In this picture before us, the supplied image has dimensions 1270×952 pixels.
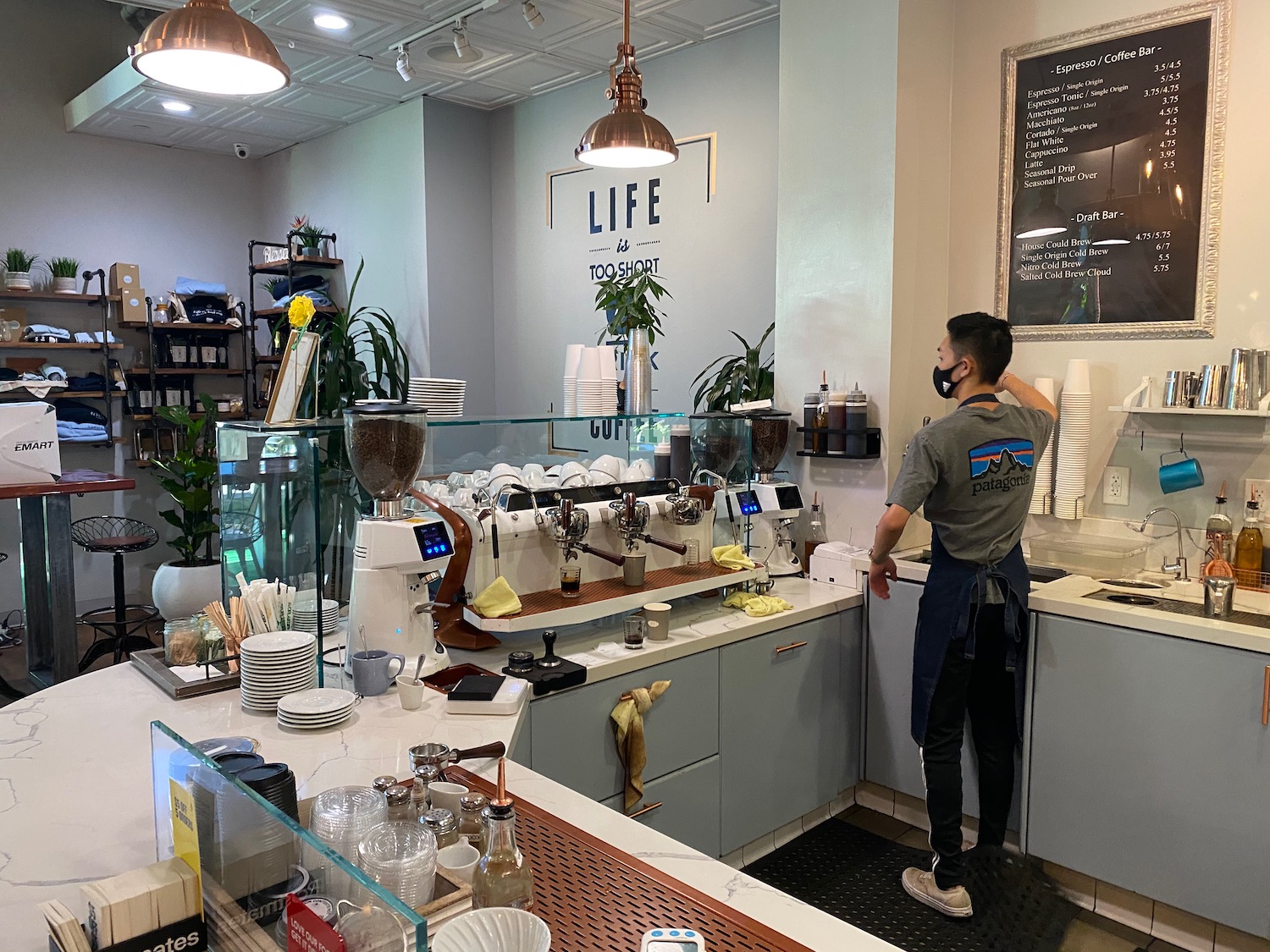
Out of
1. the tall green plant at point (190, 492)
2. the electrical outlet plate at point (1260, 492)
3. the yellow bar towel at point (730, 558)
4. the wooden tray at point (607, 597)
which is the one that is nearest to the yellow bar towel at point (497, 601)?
the wooden tray at point (607, 597)

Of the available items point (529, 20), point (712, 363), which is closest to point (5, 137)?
point (529, 20)

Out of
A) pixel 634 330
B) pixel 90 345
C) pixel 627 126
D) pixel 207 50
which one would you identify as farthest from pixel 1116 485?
pixel 90 345

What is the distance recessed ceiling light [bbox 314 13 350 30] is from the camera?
4195 millimetres

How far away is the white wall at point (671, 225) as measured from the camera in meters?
4.42

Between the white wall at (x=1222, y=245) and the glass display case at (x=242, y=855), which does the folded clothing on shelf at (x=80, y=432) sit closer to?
the white wall at (x=1222, y=245)

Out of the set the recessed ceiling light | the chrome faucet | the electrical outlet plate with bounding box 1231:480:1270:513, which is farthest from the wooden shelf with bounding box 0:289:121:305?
the electrical outlet plate with bounding box 1231:480:1270:513

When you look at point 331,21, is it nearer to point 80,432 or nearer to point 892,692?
point 80,432

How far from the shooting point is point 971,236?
11.6 feet

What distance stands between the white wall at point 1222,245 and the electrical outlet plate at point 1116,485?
0.02 metres

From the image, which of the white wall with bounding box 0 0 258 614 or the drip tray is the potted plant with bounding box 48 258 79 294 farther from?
the drip tray

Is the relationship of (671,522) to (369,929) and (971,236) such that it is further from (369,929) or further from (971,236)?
(369,929)

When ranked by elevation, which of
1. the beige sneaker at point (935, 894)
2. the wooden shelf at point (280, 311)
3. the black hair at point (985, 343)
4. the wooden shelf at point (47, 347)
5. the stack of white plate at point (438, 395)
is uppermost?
the wooden shelf at point (280, 311)

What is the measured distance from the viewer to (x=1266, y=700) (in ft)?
7.88

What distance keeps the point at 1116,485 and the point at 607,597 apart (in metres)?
1.88
